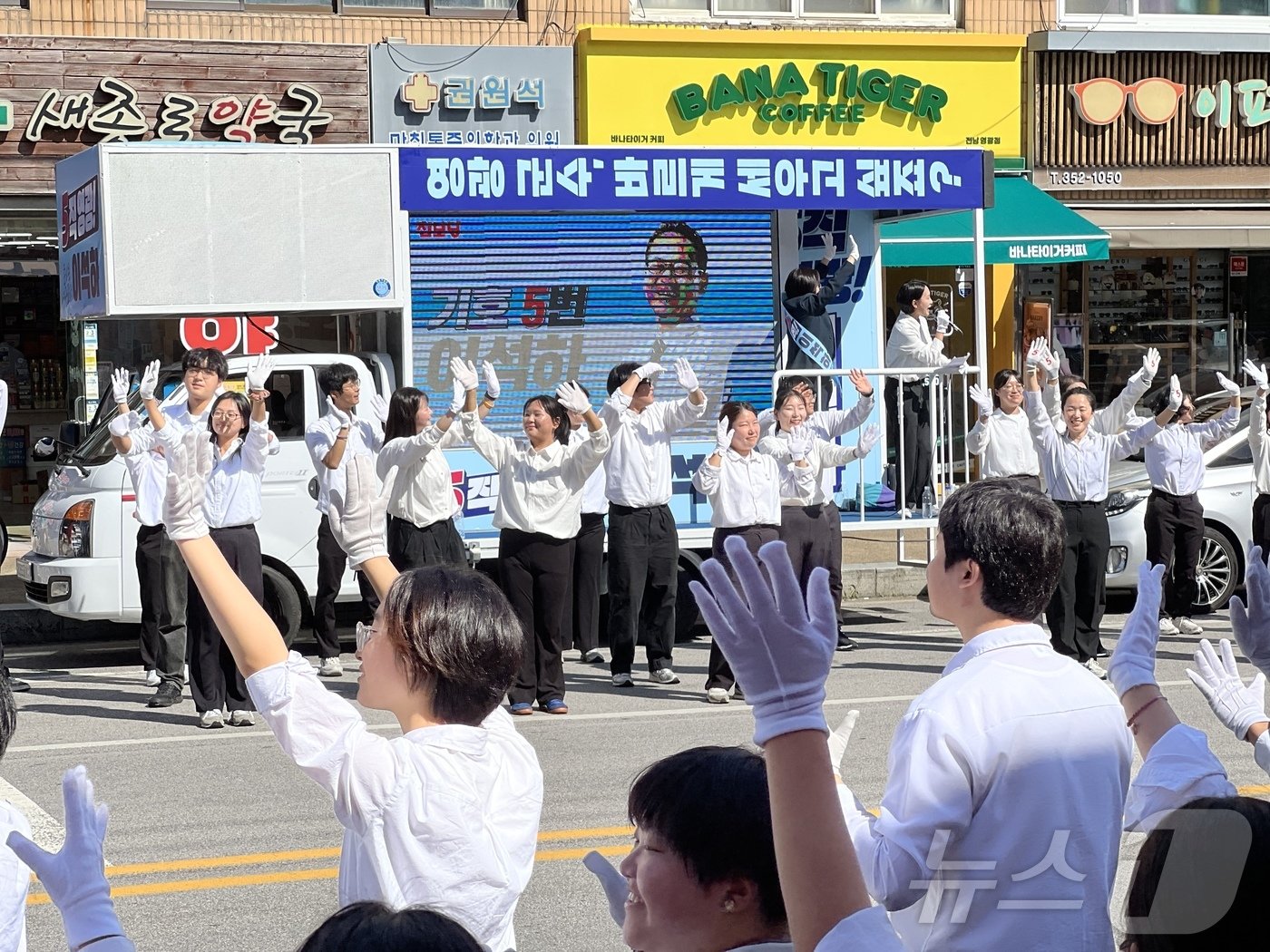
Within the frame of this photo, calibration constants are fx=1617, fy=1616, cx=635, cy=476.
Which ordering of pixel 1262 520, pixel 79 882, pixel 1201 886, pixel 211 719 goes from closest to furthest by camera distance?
pixel 1201 886
pixel 79 882
pixel 211 719
pixel 1262 520

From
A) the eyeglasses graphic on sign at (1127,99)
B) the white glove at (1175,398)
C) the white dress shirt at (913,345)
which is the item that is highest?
the eyeglasses graphic on sign at (1127,99)

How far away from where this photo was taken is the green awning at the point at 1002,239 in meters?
16.0

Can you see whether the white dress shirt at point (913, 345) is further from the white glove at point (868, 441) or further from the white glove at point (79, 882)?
the white glove at point (79, 882)

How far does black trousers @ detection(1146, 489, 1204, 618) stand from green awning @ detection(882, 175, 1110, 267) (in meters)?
4.89

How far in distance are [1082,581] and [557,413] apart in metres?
3.40

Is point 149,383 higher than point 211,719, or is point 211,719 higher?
point 149,383

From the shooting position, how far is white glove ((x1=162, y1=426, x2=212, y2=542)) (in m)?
3.04

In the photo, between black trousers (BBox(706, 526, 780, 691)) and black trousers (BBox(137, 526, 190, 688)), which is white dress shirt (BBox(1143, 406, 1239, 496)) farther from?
black trousers (BBox(137, 526, 190, 688))

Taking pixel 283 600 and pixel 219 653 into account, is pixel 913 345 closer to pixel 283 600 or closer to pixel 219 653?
pixel 283 600

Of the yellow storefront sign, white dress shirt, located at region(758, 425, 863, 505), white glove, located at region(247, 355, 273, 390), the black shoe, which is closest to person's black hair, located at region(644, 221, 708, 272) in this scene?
white dress shirt, located at region(758, 425, 863, 505)

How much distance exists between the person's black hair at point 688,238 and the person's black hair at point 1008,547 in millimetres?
9143

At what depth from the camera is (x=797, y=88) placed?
17.2 metres

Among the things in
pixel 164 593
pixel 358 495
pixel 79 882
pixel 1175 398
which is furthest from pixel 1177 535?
pixel 79 882

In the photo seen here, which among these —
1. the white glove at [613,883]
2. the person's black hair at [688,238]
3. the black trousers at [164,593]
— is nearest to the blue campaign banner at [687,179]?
the person's black hair at [688,238]
